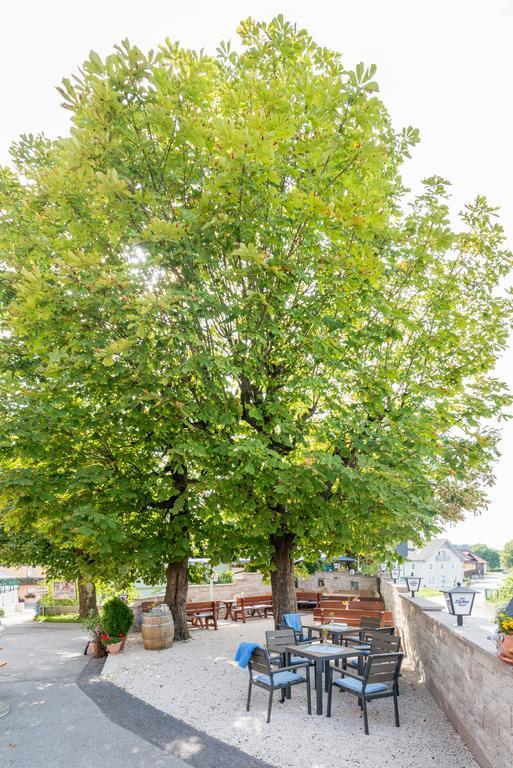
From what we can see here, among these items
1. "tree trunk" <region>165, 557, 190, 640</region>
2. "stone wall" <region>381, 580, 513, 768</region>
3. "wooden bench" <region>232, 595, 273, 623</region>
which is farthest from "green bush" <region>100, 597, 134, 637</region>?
"stone wall" <region>381, 580, 513, 768</region>

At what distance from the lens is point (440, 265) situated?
927 centimetres

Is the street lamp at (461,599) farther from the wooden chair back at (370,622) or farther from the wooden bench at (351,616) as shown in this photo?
the wooden bench at (351,616)

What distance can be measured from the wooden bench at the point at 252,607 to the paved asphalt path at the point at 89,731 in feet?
23.7

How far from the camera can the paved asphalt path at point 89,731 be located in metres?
A: 5.99

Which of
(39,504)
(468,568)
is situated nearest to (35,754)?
(39,504)

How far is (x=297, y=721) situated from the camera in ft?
23.5

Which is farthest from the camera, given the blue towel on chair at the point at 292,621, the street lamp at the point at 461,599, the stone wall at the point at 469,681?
the blue towel on chair at the point at 292,621

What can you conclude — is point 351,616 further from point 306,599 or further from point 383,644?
point 306,599

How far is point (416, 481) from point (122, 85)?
720 centimetres

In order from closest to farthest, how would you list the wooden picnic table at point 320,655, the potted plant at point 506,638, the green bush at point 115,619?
the potted plant at point 506,638 → the wooden picnic table at point 320,655 → the green bush at point 115,619

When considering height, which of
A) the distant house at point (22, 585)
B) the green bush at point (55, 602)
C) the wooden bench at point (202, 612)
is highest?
the wooden bench at point (202, 612)

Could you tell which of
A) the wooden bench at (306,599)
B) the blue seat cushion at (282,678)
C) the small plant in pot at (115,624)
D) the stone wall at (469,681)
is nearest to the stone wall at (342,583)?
the wooden bench at (306,599)

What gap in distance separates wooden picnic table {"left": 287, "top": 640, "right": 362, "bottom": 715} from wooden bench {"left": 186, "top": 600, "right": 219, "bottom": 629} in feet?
27.6

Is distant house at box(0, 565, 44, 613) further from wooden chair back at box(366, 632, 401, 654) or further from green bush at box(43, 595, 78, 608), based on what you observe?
wooden chair back at box(366, 632, 401, 654)
